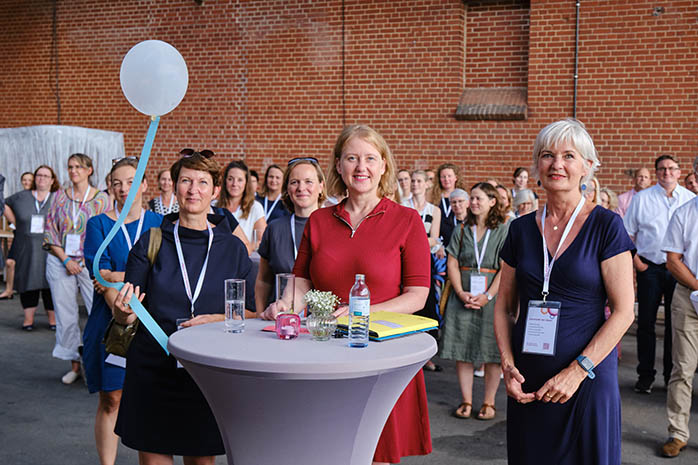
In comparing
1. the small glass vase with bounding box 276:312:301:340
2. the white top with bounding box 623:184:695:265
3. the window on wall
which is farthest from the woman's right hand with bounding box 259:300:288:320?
the window on wall

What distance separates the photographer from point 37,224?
8391 millimetres

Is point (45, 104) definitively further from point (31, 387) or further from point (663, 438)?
point (663, 438)

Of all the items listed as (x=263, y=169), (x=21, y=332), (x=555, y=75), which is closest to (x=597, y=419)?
(x=21, y=332)

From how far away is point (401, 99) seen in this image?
10203 millimetres

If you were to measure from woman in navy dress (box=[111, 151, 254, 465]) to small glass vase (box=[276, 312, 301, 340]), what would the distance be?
0.50m

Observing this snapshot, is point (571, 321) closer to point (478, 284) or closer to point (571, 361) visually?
point (571, 361)

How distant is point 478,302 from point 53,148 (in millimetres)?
8911

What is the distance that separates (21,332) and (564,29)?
26.0 feet

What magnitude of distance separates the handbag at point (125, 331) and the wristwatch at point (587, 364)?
1682 mm

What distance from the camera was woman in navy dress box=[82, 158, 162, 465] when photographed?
3453 millimetres

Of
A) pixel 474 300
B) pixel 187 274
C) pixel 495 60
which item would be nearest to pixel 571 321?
pixel 187 274

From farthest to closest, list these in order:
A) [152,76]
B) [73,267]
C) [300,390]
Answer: [73,267] → [152,76] → [300,390]

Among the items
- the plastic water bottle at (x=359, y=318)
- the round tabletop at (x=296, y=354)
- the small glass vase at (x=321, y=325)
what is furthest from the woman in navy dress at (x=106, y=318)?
the plastic water bottle at (x=359, y=318)

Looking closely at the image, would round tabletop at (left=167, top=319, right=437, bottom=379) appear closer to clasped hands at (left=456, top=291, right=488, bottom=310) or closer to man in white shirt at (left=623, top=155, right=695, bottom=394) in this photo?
clasped hands at (left=456, top=291, right=488, bottom=310)
